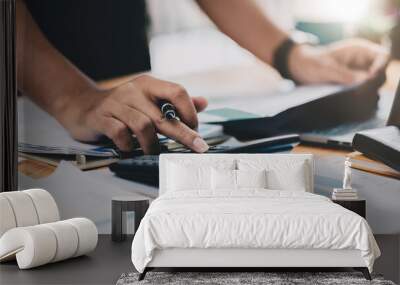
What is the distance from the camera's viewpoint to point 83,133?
7.83 meters

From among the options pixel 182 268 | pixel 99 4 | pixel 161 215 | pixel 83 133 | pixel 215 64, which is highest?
pixel 99 4

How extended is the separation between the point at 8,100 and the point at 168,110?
68.4 inches

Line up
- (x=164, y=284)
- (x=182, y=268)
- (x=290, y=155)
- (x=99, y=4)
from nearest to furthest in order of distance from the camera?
(x=164, y=284) < (x=182, y=268) < (x=290, y=155) < (x=99, y=4)

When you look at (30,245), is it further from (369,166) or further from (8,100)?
(369,166)

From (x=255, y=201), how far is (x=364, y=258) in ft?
3.37

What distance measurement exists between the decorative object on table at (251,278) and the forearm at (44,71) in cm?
301

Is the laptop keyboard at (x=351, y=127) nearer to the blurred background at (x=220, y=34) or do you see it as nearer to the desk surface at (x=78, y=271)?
the blurred background at (x=220, y=34)

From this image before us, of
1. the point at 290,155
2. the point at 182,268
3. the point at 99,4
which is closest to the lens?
the point at 182,268

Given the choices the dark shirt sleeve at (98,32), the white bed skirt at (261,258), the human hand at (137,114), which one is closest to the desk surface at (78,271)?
the white bed skirt at (261,258)

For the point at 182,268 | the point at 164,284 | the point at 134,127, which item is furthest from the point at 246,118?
the point at 164,284

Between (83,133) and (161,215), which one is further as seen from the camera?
(83,133)

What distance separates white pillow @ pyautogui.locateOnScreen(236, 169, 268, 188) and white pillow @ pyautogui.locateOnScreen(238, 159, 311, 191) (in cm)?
12

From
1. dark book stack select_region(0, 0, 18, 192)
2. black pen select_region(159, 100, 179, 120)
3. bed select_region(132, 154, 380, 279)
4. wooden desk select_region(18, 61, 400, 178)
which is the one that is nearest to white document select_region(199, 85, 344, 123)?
black pen select_region(159, 100, 179, 120)

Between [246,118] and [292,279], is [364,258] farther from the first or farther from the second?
[246,118]
